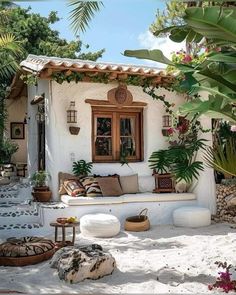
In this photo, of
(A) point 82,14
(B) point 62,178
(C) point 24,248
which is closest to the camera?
(C) point 24,248

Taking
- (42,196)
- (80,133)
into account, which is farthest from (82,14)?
(42,196)

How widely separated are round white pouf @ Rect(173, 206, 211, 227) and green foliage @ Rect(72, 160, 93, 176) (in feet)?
8.12

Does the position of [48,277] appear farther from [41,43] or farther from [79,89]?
[41,43]

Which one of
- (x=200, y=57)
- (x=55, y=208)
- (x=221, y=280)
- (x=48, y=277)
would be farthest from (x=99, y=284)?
(x=200, y=57)

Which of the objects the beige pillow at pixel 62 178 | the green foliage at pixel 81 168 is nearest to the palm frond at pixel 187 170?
the green foliage at pixel 81 168

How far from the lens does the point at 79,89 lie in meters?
10.4

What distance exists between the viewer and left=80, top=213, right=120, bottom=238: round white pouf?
8.38m

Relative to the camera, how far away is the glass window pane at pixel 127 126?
36.5 ft

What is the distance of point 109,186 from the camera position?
391 inches

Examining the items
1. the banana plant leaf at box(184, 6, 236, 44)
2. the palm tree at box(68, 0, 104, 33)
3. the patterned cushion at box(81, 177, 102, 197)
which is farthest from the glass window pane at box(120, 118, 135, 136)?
the banana plant leaf at box(184, 6, 236, 44)

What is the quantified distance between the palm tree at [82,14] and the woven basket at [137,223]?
442 centimetres

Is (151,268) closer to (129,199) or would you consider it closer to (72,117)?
(129,199)

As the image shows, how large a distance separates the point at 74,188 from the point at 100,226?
4.95ft

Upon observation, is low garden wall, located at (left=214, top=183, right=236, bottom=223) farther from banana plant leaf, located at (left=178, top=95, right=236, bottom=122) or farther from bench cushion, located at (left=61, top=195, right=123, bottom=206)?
banana plant leaf, located at (left=178, top=95, right=236, bottom=122)
